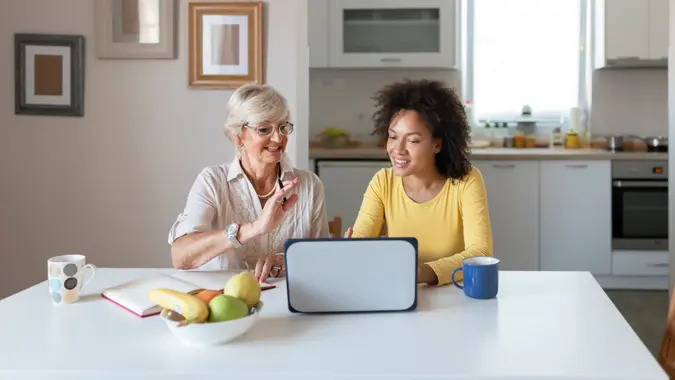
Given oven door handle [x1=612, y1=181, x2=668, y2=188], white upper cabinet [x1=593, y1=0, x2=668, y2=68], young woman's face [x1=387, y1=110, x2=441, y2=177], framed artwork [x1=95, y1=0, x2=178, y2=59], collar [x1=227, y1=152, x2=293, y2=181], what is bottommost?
oven door handle [x1=612, y1=181, x2=668, y2=188]

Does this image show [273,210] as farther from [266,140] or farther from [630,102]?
[630,102]

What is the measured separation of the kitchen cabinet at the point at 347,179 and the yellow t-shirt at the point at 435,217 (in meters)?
2.36

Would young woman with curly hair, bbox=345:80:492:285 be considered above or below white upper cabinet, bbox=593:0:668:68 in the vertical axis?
below

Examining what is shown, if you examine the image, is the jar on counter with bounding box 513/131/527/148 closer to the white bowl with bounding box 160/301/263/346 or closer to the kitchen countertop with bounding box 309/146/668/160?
the kitchen countertop with bounding box 309/146/668/160

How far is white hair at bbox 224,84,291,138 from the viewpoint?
2.01 metres

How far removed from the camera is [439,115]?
79.8 inches

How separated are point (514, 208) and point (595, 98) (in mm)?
1096

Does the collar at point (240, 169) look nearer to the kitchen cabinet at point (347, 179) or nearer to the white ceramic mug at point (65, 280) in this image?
the white ceramic mug at point (65, 280)

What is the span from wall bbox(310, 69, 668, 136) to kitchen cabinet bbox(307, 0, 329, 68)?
0.37 m

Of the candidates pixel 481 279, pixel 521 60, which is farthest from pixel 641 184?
pixel 481 279

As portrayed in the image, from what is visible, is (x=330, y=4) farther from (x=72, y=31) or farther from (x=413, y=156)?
(x=413, y=156)

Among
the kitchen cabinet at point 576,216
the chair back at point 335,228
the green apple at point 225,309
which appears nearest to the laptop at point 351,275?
the green apple at point 225,309

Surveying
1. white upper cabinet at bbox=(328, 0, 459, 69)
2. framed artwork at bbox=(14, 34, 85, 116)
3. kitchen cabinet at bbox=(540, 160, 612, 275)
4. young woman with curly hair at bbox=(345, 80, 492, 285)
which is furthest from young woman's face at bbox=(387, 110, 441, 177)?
white upper cabinet at bbox=(328, 0, 459, 69)

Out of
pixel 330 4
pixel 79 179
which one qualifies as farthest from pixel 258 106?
pixel 330 4
